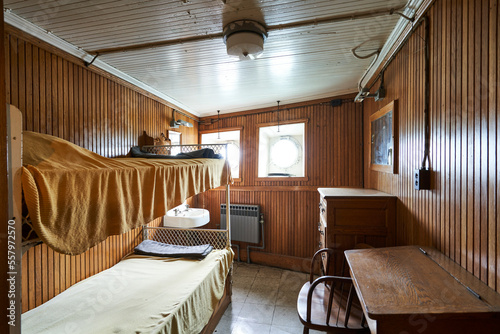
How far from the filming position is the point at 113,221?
109 cm

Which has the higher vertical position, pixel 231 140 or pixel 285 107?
pixel 285 107

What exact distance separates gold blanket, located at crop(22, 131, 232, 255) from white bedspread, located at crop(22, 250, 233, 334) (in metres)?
0.75

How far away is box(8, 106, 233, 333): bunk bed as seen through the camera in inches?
31.9

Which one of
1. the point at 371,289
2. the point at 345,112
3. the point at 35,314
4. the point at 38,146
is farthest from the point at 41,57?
the point at 345,112

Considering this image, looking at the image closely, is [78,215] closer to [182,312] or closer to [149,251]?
[182,312]

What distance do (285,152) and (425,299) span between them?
10.8 feet

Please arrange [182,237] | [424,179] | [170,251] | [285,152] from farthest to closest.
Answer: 1. [285,152]
2. [182,237]
3. [170,251]
4. [424,179]

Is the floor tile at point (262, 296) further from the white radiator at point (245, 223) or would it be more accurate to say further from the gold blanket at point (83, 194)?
the gold blanket at point (83, 194)

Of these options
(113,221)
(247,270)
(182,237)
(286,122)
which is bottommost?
(247,270)

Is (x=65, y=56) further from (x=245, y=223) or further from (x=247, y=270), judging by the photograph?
(x=247, y=270)

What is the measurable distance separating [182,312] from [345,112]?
325 cm

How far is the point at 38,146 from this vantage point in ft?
3.76

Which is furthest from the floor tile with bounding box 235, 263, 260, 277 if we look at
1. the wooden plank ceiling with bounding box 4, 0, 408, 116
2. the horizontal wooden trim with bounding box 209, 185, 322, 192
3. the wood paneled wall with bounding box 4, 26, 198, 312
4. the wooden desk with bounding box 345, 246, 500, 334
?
the wooden plank ceiling with bounding box 4, 0, 408, 116

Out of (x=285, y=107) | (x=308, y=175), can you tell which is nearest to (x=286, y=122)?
(x=285, y=107)
